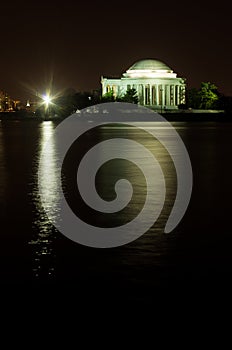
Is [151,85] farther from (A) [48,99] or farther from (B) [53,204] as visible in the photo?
(B) [53,204]

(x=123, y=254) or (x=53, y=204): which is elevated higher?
(x=123, y=254)

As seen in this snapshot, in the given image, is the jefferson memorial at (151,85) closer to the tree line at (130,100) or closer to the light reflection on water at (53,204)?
the tree line at (130,100)

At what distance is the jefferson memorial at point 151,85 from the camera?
17000 centimetres

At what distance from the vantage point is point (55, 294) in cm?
1030

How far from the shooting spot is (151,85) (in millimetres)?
170625

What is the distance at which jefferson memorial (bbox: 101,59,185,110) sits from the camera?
17000 cm

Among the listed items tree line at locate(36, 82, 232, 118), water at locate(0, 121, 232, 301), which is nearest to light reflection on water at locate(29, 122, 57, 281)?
water at locate(0, 121, 232, 301)

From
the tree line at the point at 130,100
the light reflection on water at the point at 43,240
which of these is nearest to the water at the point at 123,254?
the light reflection on water at the point at 43,240

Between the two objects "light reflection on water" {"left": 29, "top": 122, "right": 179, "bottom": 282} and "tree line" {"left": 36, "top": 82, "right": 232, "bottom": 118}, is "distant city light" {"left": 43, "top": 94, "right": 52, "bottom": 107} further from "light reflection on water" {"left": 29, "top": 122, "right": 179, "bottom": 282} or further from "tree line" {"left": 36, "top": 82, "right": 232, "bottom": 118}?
"light reflection on water" {"left": 29, "top": 122, "right": 179, "bottom": 282}

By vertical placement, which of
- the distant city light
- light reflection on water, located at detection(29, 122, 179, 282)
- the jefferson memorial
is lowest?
the distant city light

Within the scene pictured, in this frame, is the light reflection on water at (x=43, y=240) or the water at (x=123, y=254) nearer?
the water at (x=123, y=254)

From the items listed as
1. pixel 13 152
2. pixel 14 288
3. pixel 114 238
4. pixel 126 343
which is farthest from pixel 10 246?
pixel 13 152

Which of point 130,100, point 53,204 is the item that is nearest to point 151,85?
point 130,100

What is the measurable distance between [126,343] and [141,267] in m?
3.13
